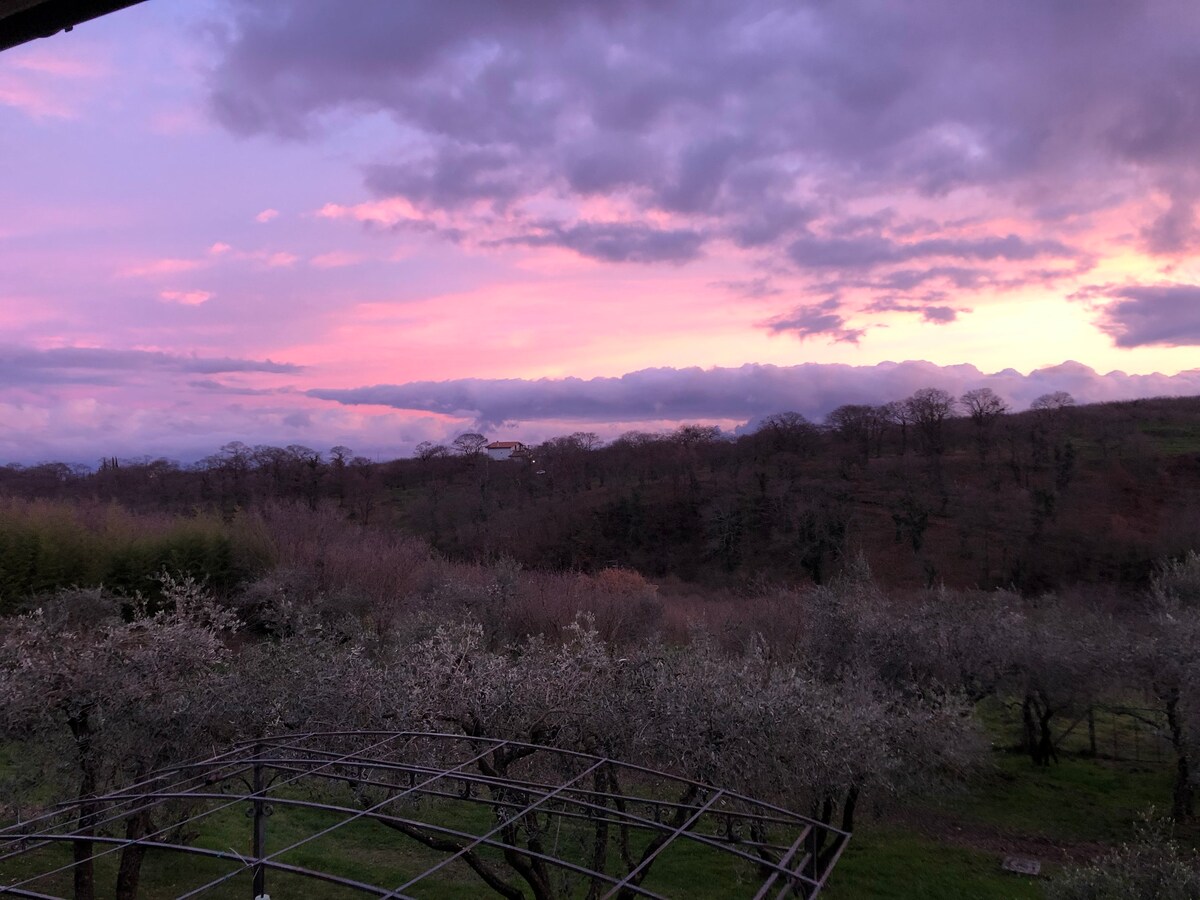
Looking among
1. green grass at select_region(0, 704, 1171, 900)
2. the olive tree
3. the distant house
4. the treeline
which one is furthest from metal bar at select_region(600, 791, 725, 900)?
the distant house

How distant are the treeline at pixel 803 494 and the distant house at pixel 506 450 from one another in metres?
2.57

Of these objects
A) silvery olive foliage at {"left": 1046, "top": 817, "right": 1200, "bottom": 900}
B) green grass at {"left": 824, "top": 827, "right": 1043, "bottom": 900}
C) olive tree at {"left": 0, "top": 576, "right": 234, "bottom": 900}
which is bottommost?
green grass at {"left": 824, "top": 827, "right": 1043, "bottom": 900}

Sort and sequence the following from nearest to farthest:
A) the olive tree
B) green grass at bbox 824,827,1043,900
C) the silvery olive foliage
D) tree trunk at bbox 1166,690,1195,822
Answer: the silvery olive foliage → the olive tree → green grass at bbox 824,827,1043,900 → tree trunk at bbox 1166,690,1195,822

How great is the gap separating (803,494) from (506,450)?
31.9 metres

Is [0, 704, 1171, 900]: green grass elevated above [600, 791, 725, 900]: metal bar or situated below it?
below

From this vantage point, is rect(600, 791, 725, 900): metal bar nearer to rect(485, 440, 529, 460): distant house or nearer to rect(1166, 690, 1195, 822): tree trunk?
rect(1166, 690, 1195, 822): tree trunk

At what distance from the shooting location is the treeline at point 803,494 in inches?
1705

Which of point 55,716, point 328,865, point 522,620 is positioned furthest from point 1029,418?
point 55,716

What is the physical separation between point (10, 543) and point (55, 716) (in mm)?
21039

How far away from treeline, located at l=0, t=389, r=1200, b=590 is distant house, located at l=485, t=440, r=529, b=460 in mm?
2566

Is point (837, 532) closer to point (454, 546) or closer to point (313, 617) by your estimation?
point (454, 546)

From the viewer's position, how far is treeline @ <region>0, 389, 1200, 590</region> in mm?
43312

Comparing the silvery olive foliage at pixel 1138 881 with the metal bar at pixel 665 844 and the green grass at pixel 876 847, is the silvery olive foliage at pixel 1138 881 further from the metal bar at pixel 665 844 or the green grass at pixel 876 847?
the metal bar at pixel 665 844

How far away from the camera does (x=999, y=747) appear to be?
72.5 ft
